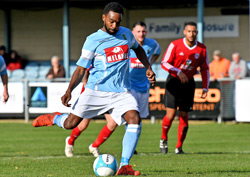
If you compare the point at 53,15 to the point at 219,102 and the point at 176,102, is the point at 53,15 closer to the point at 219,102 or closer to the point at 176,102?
the point at 219,102

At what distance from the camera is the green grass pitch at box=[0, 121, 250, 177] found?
27.9 feet

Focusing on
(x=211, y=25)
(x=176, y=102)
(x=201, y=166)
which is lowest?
(x=201, y=166)

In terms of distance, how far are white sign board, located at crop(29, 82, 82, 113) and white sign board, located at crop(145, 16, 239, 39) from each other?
8532 mm

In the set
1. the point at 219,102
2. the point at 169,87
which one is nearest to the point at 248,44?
the point at 219,102

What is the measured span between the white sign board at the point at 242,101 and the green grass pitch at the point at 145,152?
0.27 meters

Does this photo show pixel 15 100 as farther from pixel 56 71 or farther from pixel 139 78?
pixel 139 78

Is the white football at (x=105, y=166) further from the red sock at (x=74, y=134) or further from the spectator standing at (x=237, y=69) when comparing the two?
the spectator standing at (x=237, y=69)

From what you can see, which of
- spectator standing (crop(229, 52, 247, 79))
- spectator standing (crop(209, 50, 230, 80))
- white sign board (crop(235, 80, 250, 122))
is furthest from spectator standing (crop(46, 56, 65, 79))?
white sign board (crop(235, 80, 250, 122))

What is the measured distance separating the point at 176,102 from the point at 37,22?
1835 centimetres

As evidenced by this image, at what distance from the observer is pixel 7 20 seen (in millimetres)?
28344

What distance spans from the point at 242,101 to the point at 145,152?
7.07 m

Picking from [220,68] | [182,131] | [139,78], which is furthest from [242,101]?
[139,78]

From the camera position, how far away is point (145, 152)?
11.6m

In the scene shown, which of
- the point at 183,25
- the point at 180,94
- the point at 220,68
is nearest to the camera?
the point at 180,94
